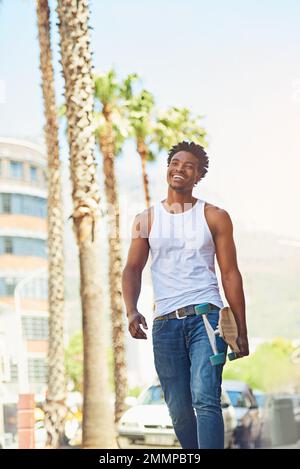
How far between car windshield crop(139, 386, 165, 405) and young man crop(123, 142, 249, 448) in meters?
0.87

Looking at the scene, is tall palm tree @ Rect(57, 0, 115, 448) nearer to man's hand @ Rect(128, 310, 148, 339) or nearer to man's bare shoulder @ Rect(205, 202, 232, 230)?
man's bare shoulder @ Rect(205, 202, 232, 230)

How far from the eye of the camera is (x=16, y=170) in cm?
617

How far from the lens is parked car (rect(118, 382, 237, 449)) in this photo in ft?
16.9

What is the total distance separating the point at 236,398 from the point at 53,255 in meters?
1.75

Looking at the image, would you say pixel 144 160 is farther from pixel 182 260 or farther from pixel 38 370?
pixel 38 370

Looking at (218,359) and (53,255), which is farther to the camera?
(53,255)

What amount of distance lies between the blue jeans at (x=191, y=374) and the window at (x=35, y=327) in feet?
7.69

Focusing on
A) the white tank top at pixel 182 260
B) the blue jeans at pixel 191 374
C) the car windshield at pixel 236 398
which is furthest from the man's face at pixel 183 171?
the car windshield at pixel 236 398

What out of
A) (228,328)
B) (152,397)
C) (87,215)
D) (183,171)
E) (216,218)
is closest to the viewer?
(228,328)

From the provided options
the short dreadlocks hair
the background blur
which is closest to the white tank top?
the short dreadlocks hair

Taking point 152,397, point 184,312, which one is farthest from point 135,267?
point 152,397

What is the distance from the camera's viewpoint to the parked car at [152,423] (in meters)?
5.14

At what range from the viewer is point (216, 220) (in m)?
4.43
